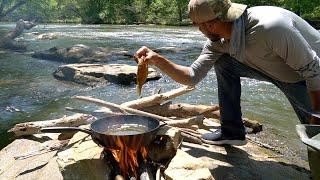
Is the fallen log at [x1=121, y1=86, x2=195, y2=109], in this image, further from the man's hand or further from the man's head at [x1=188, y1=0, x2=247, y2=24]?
the man's head at [x1=188, y1=0, x2=247, y2=24]

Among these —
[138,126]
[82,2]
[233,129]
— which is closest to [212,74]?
[233,129]

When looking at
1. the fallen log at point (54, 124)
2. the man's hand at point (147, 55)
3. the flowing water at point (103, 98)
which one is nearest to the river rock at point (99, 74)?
the flowing water at point (103, 98)

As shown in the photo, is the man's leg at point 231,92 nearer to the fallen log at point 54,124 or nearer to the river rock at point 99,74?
the fallen log at point 54,124

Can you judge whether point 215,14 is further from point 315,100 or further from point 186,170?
point 186,170

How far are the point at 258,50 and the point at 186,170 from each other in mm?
1253

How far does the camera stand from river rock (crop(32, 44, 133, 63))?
13.7 metres

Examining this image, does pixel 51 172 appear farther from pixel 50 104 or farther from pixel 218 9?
pixel 50 104

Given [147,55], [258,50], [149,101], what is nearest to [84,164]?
Answer: [147,55]

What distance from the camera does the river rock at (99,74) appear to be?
9883 millimetres

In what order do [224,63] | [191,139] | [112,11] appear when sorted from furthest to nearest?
[112,11] → [191,139] → [224,63]

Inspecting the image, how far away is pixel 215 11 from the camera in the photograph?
11.3 feet

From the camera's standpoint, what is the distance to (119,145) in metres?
3.19

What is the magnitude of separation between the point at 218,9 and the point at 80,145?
5.45ft

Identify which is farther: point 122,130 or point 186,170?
point 122,130
